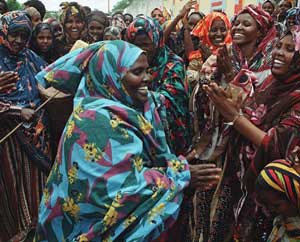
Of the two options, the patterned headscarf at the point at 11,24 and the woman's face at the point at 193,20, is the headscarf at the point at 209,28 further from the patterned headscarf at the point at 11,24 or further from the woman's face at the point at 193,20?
the patterned headscarf at the point at 11,24

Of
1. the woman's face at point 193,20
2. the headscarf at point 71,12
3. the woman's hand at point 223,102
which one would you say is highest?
the woman's hand at point 223,102

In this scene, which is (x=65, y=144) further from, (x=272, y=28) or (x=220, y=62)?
(x=272, y=28)

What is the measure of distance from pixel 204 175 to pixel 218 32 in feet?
9.77

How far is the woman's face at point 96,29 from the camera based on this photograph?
18.5 feet

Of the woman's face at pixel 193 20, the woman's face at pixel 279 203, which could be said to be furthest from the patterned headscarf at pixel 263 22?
the woman's face at pixel 193 20

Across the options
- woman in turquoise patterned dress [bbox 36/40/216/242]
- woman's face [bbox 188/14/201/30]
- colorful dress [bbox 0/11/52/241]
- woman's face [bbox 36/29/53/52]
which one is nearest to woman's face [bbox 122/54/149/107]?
woman in turquoise patterned dress [bbox 36/40/216/242]

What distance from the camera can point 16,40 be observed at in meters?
4.07

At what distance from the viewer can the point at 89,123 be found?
219cm

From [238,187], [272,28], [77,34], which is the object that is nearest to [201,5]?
[77,34]

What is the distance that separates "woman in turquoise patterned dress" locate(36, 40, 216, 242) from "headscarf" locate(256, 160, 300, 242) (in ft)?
1.16

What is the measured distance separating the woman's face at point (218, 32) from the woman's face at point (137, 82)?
2707 mm

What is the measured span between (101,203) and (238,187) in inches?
47.7

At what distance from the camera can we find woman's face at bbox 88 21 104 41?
5648mm

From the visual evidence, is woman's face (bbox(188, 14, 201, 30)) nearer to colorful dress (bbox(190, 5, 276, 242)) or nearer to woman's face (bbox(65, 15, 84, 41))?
woman's face (bbox(65, 15, 84, 41))
